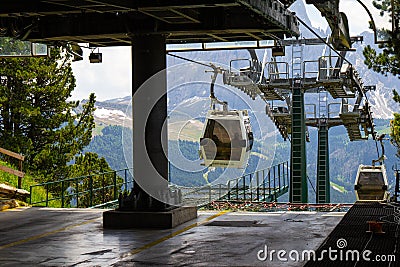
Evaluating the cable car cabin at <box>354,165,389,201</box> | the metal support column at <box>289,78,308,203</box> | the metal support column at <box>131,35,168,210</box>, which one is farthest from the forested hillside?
the metal support column at <box>131,35,168,210</box>

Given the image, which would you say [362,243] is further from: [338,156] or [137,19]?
[338,156]

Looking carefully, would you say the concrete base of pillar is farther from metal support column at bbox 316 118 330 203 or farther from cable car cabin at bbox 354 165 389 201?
metal support column at bbox 316 118 330 203

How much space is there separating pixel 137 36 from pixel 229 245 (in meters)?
4.90

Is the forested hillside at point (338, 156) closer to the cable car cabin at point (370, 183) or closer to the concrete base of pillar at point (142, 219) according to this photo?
the cable car cabin at point (370, 183)

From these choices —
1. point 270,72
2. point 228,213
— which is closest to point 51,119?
point 270,72

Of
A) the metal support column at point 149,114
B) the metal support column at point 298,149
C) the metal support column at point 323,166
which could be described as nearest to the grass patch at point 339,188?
the metal support column at point 323,166

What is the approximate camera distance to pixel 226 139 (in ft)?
88.5

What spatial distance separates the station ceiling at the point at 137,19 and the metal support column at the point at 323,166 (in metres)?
26.1

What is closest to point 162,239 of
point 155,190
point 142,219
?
point 142,219

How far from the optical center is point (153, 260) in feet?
33.9

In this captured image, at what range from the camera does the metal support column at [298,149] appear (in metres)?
33.2

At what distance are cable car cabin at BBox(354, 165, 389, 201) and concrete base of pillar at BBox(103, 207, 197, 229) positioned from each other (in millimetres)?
17769

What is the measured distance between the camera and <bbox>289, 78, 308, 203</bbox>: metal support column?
1309 inches

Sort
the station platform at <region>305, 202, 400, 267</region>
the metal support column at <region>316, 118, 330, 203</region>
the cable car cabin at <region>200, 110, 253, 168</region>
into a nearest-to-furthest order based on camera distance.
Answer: the station platform at <region>305, 202, 400, 267</region> < the cable car cabin at <region>200, 110, 253, 168</region> < the metal support column at <region>316, 118, 330, 203</region>
